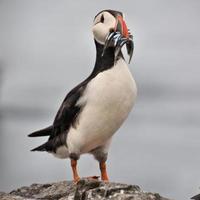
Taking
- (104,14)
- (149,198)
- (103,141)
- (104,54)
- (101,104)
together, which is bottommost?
(149,198)

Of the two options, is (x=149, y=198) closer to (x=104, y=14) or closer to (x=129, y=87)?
(x=129, y=87)

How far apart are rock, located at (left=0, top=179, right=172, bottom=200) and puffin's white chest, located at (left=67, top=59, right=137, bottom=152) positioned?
0.70 metres

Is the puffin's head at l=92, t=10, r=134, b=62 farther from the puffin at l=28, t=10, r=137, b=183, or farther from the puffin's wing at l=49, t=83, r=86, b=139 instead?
the puffin's wing at l=49, t=83, r=86, b=139

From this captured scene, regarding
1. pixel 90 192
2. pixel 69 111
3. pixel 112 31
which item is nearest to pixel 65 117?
pixel 69 111

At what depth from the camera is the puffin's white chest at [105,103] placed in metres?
7.21

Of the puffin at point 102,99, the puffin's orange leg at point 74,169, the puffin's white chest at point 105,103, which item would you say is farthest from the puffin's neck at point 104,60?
the puffin's orange leg at point 74,169

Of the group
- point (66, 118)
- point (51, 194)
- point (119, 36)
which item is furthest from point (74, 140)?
point (119, 36)

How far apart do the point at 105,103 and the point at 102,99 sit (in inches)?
2.5

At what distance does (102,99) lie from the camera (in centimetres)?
722

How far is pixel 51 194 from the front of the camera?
709 centimetres

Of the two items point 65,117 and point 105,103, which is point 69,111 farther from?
point 105,103

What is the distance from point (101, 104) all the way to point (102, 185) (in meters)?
1.13

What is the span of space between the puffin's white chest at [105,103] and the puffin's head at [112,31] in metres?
0.24

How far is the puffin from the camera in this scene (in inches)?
285
